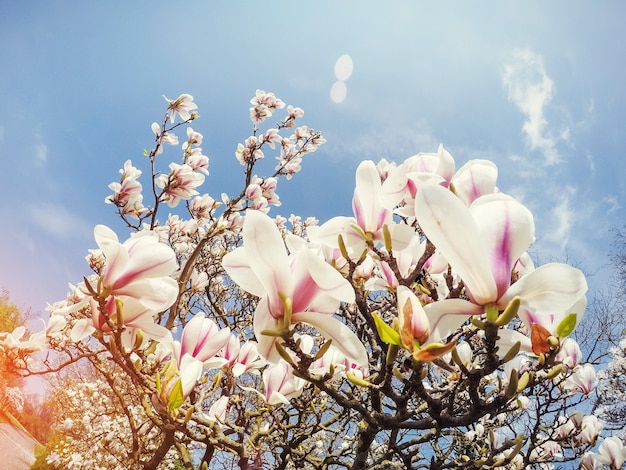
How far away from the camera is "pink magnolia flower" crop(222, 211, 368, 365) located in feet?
2.49

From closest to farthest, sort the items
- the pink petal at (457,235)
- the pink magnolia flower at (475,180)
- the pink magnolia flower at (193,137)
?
the pink petal at (457,235) → the pink magnolia flower at (475,180) → the pink magnolia flower at (193,137)

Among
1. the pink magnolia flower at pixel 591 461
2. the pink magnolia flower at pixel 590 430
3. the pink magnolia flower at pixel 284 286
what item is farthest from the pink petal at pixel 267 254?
the pink magnolia flower at pixel 590 430

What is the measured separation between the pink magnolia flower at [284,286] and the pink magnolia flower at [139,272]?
11.3 inches

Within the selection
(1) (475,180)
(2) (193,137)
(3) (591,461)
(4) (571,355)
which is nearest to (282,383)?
(1) (475,180)

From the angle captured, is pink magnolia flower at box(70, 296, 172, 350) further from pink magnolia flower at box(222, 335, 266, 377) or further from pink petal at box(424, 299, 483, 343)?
pink petal at box(424, 299, 483, 343)

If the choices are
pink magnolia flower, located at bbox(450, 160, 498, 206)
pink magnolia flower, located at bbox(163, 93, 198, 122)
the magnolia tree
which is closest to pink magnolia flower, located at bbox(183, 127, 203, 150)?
pink magnolia flower, located at bbox(163, 93, 198, 122)

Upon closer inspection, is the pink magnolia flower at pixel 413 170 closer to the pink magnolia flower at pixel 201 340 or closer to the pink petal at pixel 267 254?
the pink petal at pixel 267 254

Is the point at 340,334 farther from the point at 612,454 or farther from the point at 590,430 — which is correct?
the point at 590,430

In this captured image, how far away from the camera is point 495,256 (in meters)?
0.67

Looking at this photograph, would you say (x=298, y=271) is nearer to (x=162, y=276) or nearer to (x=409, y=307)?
(x=409, y=307)

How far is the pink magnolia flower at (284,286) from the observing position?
2.49 feet

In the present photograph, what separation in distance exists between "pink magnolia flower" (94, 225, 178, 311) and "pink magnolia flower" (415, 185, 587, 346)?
0.72 m

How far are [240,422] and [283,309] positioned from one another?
3411mm

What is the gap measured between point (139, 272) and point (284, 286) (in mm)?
469
